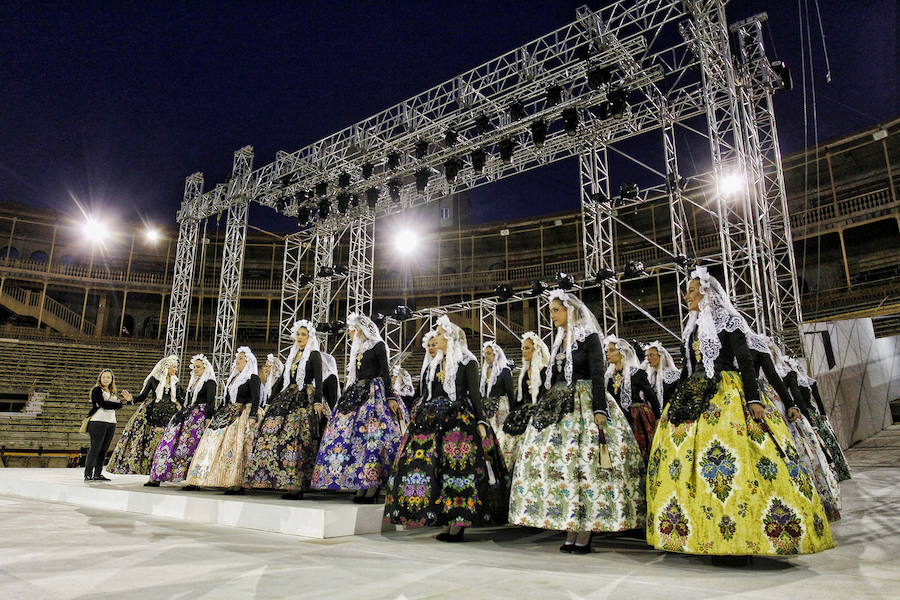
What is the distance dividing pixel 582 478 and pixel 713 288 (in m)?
1.34

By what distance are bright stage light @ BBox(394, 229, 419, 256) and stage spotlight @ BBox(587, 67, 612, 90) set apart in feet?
41.7

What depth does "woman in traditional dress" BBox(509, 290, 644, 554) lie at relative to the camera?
10.6ft

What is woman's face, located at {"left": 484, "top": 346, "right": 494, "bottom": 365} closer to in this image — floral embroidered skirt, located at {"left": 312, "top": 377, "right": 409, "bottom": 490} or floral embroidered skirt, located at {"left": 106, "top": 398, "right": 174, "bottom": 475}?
floral embroidered skirt, located at {"left": 312, "top": 377, "right": 409, "bottom": 490}

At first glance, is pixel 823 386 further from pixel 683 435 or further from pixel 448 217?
pixel 448 217

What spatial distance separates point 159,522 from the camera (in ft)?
14.7

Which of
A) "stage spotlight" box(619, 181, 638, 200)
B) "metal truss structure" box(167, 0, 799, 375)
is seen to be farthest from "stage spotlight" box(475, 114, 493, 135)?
"stage spotlight" box(619, 181, 638, 200)

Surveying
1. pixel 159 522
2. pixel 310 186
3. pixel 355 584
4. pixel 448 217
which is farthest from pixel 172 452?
pixel 448 217

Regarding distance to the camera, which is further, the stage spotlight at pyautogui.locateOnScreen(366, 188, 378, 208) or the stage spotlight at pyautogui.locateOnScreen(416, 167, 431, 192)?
the stage spotlight at pyautogui.locateOnScreen(366, 188, 378, 208)

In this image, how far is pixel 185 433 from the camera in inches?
248

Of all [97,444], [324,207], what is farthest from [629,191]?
[97,444]

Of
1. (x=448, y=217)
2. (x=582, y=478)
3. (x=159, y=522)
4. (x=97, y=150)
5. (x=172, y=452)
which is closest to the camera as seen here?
(x=582, y=478)

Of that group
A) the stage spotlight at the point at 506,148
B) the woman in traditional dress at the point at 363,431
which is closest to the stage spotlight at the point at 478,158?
the stage spotlight at the point at 506,148

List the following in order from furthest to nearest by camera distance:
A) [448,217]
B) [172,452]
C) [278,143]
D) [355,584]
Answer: [278,143] < [448,217] < [172,452] < [355,584]

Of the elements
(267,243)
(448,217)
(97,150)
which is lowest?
(267,243)
